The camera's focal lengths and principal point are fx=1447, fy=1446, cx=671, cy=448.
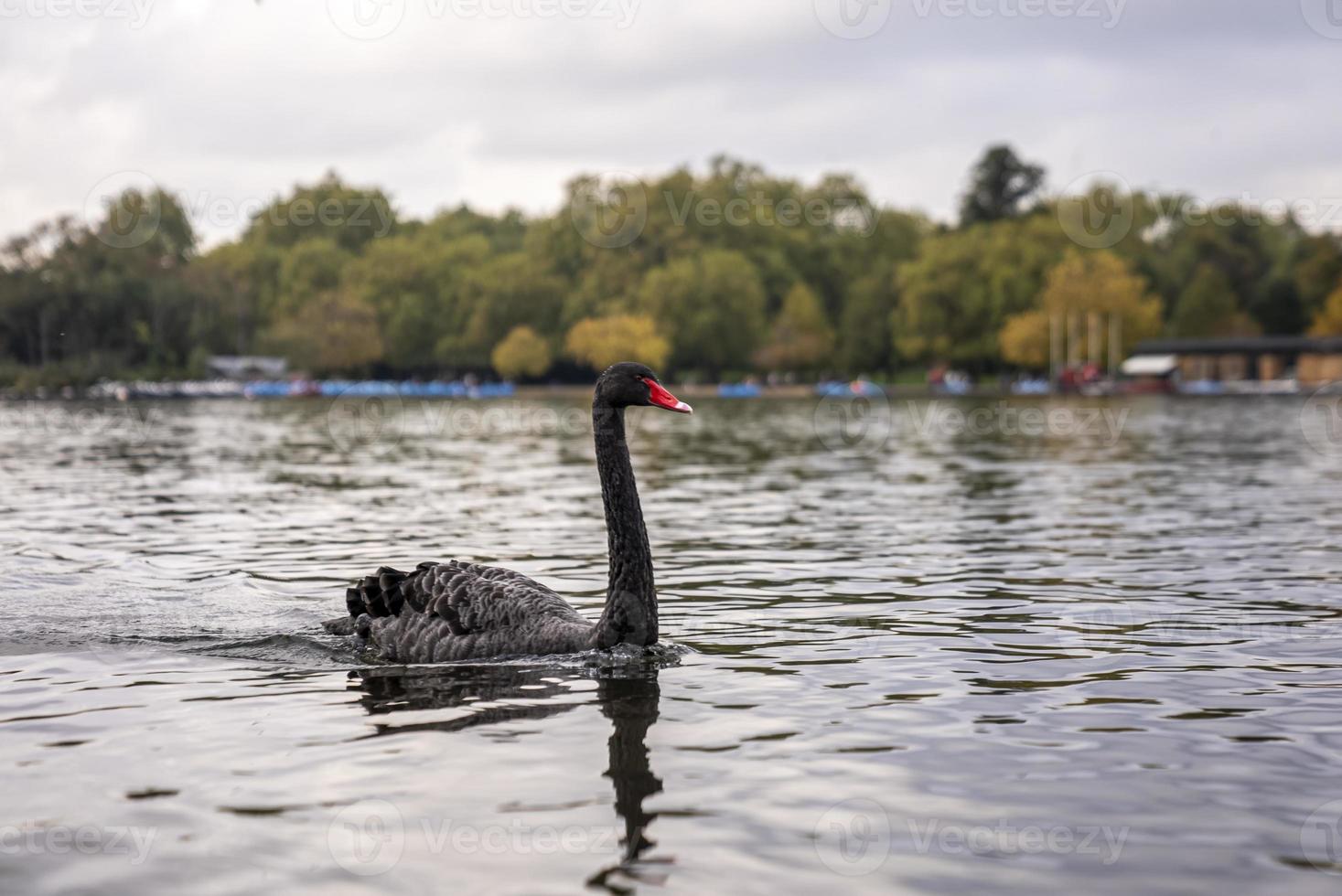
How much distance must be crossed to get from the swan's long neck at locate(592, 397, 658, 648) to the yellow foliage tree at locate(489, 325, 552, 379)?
109272mm

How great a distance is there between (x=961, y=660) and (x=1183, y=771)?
2.63 m

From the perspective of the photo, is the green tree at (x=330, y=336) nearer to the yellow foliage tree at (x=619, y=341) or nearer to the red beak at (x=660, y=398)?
the yellow foliage tree at (x=619, y=341)

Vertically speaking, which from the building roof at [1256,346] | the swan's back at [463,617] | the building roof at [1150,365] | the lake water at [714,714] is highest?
the building roof at [1256,346]

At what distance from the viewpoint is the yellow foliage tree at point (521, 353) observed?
4624 inches

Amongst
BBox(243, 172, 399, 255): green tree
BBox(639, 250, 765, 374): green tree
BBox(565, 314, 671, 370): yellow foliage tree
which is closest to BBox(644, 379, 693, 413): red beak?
BBox(565, 314, 671, 370): yellow foliage tree

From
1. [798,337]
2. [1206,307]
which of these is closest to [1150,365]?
[1206,307]

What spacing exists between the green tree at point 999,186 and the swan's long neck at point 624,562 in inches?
4909

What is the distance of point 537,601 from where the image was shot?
9.16 metres

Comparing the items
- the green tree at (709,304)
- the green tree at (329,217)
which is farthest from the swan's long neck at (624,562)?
the green tree at (329,217)

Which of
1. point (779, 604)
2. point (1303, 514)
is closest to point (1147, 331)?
point (1303, 514)

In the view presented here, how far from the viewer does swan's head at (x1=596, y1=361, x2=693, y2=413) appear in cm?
884

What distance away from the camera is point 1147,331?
110625 mm

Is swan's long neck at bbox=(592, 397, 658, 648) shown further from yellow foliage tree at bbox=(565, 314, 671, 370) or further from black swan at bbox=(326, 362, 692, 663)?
yellow foliage tree at bbox=(565, 314, 671, 370)

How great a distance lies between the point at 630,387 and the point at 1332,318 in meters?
118
